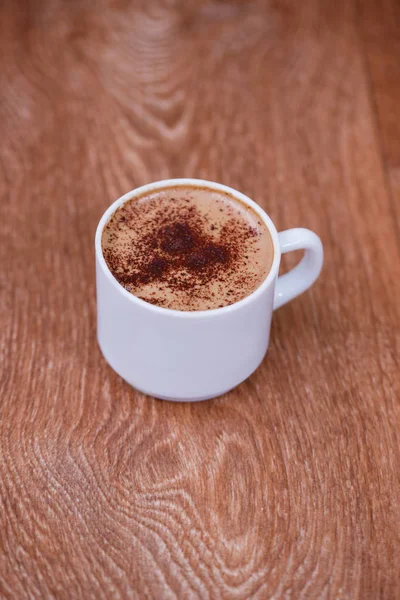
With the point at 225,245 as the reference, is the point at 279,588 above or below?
below

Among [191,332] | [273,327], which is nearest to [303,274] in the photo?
[273,327]

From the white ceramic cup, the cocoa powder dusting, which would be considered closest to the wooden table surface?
the white ceramic cup

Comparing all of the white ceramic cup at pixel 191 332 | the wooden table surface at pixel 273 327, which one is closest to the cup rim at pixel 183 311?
the white ceramic cup at pixel 191 332

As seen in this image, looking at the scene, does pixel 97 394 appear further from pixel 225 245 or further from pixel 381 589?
pixel 381 589

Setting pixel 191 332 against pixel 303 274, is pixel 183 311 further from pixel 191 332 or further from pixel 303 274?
pixel 303 274

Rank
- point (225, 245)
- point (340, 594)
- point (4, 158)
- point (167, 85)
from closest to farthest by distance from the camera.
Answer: point (340, 594), point (225, 245), point (4, 158), point (167, 85)

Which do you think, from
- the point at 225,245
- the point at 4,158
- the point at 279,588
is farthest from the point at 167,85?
the point at 279,588
